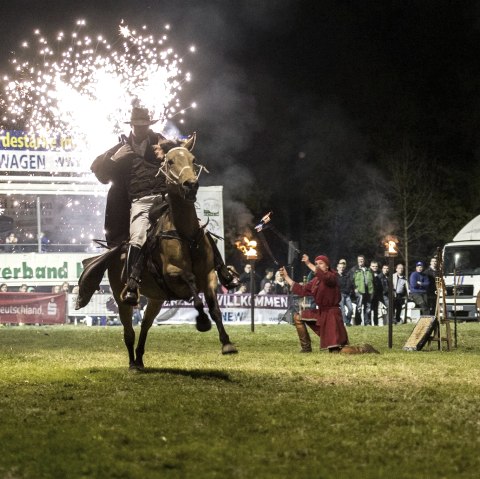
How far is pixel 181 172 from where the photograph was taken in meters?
12.3

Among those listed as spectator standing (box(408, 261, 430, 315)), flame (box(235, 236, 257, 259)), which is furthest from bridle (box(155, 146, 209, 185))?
spectator standing (box(408, 261, 430, 315))

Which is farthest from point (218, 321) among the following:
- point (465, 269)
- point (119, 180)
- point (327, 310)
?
point (465, 269)

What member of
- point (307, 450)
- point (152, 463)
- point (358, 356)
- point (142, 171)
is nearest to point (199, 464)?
point (152, 463)

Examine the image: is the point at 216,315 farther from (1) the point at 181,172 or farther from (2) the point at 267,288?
(2) the point at 267,288

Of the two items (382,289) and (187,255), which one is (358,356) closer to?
(187,255)

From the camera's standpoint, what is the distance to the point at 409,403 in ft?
31.9

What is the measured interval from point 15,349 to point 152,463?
→ 14.6 metres

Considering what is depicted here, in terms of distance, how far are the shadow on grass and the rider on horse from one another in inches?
44.9

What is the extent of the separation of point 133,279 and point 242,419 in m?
4.75

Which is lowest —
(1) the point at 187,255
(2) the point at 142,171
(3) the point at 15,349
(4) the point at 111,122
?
(3) the point at 15,349

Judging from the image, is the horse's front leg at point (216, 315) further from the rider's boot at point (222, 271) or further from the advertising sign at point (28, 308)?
the advertising sign at point (28, 308)

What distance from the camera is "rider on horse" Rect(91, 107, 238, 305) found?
43.5 feet

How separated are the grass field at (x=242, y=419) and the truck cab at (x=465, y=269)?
2122cm

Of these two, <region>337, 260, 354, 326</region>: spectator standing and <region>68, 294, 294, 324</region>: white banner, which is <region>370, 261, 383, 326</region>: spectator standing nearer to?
<region>337, 260, 354, 326</region>: spectator standing
